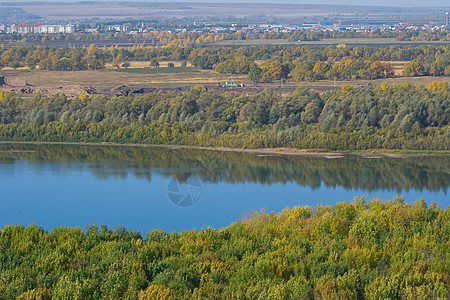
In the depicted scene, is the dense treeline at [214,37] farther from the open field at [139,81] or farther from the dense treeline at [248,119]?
the dense treeline at [248,119]

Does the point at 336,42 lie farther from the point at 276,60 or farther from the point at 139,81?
the point at 139,81

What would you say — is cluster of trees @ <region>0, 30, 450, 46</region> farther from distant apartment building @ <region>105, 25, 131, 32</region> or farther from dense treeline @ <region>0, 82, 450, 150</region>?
dense treeline @ <region>0, 82, 450, 150</region>

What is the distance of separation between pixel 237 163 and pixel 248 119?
370cm

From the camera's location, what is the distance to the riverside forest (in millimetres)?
9602

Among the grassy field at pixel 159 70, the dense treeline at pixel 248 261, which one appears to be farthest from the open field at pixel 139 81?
the dense treeline at pixel 248 261

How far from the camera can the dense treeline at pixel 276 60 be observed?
1384 inches

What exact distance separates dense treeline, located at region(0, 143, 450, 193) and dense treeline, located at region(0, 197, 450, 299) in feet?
21.1

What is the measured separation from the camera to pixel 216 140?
23328 millimetres

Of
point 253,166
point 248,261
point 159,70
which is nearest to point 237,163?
point 253,166

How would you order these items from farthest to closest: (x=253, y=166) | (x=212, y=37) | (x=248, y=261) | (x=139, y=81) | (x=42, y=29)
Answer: (x=42, y=29) → (x=212, y=37) → (x=139, y=81) → (x=253, y=166) → (x=248, y=261)

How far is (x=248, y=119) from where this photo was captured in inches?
968

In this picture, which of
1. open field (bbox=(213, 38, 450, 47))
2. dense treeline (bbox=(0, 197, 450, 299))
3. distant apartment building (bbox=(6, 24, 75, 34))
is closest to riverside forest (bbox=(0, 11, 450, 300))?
dense treeline (bbox=(0, 197, 450, 299))

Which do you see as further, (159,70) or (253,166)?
(159,70)

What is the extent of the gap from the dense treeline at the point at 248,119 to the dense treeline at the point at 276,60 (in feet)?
27.6
